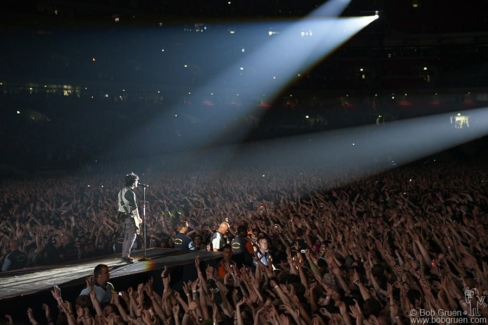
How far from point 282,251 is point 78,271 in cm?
290

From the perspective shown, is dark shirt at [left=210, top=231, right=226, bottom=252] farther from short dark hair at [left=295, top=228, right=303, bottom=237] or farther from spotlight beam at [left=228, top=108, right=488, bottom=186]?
Answer: spotlight beam at [left=228, top=108, right=488, bottom=186]

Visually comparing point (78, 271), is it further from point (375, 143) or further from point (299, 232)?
point (375, 143)

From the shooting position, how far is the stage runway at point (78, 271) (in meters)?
7.72

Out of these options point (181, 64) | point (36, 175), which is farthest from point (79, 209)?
point (181, 64)

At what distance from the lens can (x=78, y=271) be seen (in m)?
8.80

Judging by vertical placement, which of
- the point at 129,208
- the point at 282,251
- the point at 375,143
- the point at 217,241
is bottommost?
the point at 282,251

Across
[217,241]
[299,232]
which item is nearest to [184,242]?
[217,241]

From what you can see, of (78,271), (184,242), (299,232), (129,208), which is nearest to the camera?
(78,271)

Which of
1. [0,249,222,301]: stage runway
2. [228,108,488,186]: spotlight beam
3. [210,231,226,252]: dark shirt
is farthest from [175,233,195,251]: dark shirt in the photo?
[228,108,488,186]: spotlight beam

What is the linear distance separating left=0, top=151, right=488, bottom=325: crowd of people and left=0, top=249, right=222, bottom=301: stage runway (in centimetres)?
28

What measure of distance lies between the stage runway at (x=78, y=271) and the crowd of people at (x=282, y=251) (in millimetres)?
275

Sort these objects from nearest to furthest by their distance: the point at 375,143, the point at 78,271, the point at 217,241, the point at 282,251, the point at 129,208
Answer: the point at 78,271
the point at 129,208
the point at 217,241
the point at 282,251
the point at 375,143

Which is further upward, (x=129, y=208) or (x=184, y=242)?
(x=129, y=208)

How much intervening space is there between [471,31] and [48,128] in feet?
82.7
